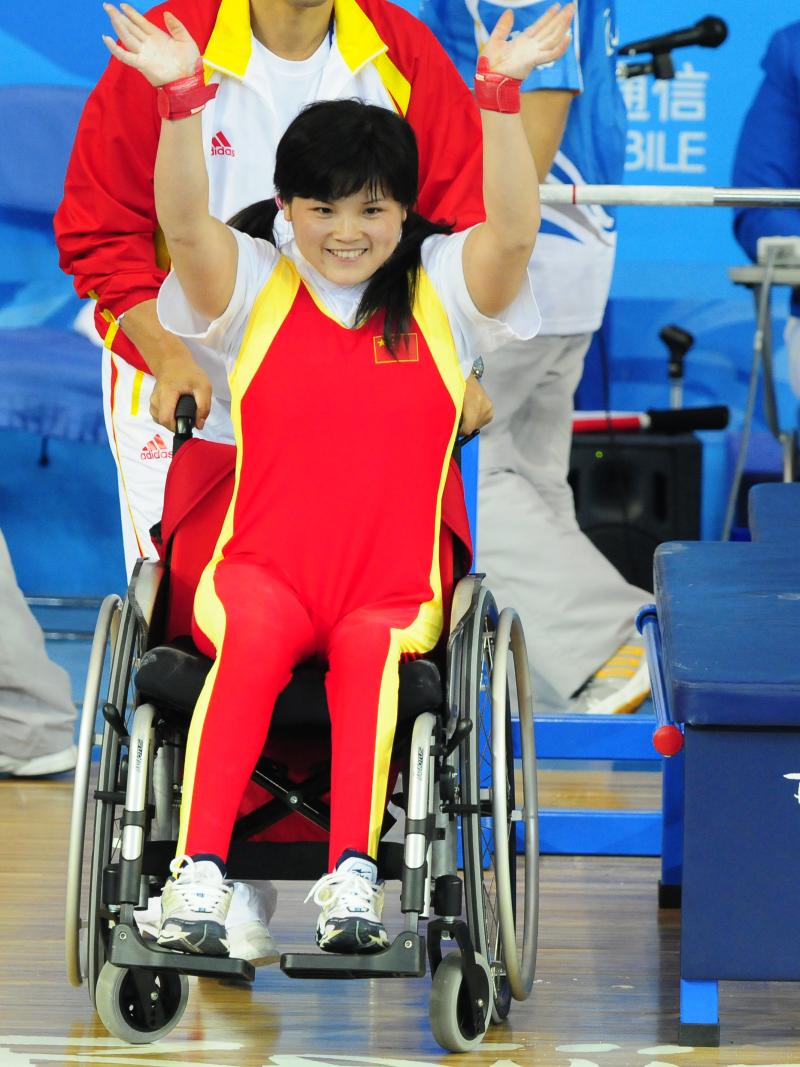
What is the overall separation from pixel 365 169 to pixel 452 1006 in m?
0.98

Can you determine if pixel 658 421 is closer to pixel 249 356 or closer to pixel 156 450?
pixel 156 450

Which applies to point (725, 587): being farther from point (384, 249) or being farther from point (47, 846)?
point (47, 846)

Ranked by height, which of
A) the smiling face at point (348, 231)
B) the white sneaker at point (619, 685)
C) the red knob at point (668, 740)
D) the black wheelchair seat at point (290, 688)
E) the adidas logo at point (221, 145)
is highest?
the adidas logo at point (221, 145)

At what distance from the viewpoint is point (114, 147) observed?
280cm

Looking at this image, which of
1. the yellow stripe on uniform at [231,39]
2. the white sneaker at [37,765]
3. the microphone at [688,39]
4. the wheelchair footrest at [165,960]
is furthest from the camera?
the microphone at [688,39]

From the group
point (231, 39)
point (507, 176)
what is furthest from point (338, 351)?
point (231, 39)

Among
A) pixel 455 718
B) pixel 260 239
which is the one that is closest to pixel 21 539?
Result: pixel 260 239

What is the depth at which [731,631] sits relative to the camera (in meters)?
2.40

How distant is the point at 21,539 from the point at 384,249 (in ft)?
8.95

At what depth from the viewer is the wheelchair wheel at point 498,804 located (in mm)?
2141

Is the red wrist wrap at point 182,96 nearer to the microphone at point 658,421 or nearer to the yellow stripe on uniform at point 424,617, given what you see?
the yellow stripe on uniform at point 424,617

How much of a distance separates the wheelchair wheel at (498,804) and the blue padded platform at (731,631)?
0.66ft

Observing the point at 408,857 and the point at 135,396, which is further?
the point at 135,396

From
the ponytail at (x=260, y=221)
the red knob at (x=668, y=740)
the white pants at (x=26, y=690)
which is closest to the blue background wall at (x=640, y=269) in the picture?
the white pants at (x=26, y=690)
